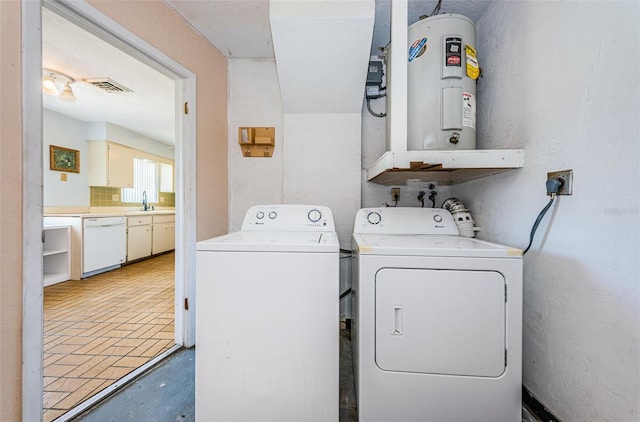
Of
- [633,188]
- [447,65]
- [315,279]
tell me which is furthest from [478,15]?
[315,279]

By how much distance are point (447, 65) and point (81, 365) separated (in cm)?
287

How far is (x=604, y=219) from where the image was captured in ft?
2.86

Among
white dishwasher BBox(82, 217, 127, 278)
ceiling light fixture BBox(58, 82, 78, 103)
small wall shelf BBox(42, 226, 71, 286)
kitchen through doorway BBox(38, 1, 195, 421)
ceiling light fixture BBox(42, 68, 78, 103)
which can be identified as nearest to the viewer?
kitchen through doorway BBox(38, 1, 195, 421)

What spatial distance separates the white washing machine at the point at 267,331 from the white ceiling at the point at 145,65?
1620 mm

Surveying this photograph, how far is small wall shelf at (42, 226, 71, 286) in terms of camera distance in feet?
10.6

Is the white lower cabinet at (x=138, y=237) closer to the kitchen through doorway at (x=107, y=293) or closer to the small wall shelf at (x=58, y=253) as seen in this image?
the kitchen through doorway at (x=107, y=293)

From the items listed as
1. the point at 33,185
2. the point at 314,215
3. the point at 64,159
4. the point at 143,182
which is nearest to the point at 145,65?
the point at 33,185

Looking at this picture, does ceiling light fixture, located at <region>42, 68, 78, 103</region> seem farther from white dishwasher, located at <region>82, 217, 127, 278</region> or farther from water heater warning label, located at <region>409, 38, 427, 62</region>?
water heater warning label, located at <region>409, 38, 427, 62</region>

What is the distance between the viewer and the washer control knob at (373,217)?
1639mm

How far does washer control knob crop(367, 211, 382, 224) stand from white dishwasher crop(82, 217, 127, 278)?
382 centimetres

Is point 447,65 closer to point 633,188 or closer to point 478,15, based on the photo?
point 478,15

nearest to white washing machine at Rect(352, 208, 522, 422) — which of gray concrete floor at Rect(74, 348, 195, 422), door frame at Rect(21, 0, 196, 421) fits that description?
gray concrete floor at Rect(74, 348, 195, 422)

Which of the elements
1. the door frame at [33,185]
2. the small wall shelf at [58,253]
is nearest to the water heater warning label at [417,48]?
the door frame at [33,185]

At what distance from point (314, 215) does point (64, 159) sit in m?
4.28
